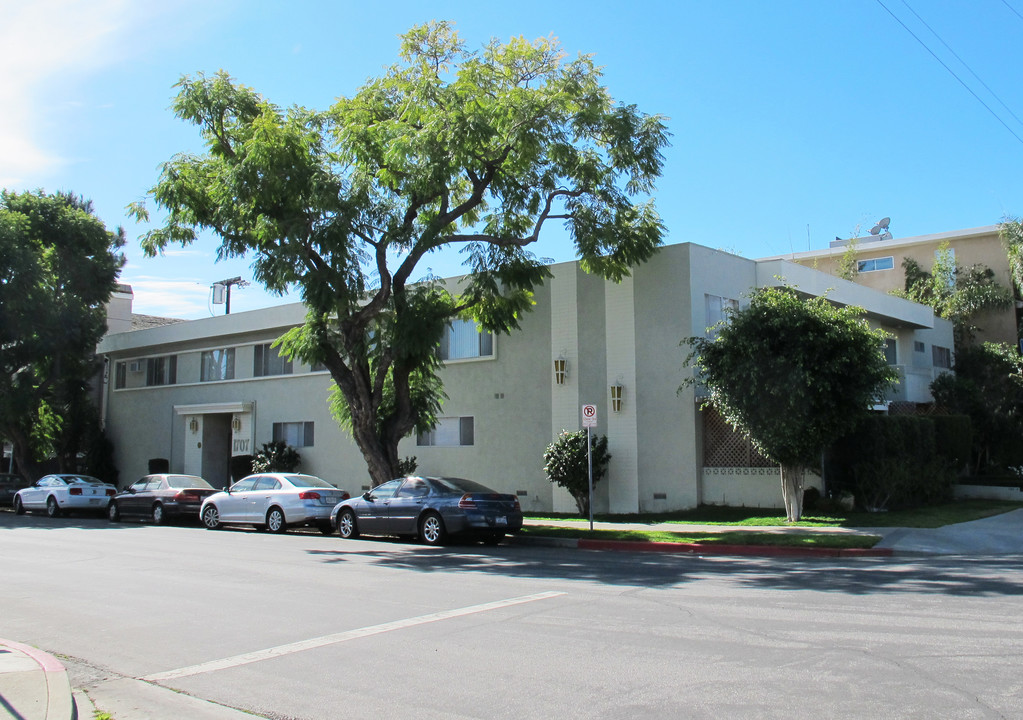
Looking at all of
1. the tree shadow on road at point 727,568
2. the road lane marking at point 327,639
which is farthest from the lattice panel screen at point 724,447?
the road lane marking at point 327,639

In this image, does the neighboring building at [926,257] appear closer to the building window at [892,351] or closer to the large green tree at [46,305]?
the building window at [892,351]

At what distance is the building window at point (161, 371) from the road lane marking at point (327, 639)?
30178 mm

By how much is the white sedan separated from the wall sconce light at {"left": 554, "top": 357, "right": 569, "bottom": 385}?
1463 cm

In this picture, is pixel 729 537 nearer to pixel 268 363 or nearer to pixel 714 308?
pixel 714 308

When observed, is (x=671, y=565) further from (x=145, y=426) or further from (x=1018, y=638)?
(x=145, y=426)

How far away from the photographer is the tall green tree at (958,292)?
1436 inches

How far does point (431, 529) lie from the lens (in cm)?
1730

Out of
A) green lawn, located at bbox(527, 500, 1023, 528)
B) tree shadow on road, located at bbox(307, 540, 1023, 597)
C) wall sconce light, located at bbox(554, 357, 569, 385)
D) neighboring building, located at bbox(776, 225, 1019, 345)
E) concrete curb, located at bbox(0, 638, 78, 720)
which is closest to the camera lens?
concrete curb, located at bbox(0, 638, 78, 720)

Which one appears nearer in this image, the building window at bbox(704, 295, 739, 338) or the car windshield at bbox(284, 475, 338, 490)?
the car windshield at bbox(284, 475, 338, 490)

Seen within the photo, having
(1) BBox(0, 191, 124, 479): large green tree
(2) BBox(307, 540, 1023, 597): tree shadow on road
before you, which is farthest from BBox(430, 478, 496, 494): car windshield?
(1) BBox(0, 191, 124, 479): large green tree

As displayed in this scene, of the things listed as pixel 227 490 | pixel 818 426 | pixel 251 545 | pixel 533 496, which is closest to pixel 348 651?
pixel 251 545

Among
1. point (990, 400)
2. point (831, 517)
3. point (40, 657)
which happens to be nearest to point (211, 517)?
point (831, 517)

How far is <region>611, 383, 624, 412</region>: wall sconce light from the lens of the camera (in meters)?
22.8

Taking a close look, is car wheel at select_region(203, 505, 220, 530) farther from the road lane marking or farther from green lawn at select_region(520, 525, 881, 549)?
the road lane marking
